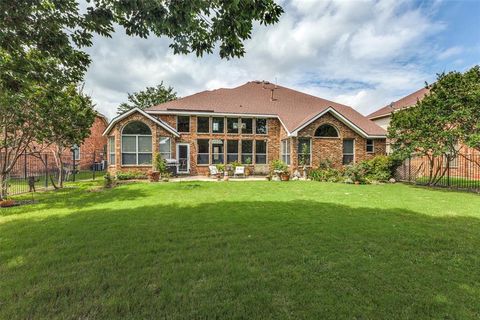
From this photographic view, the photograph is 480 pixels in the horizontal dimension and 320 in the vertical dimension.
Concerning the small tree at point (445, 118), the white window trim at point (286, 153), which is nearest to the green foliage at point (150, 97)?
the white window trim at point (286, 153)

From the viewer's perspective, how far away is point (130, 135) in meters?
18.4

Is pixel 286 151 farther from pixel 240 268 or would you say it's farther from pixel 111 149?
pixel 240 268

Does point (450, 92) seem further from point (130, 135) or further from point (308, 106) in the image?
point (130, 135)

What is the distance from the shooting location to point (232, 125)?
21375 mm

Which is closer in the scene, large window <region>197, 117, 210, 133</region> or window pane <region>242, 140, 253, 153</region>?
large window <region>197, 117, 210, 133</region>

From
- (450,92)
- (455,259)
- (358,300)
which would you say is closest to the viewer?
(358,300)

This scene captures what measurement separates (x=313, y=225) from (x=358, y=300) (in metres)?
2.96

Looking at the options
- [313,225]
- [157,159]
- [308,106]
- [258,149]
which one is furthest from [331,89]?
[313,225]

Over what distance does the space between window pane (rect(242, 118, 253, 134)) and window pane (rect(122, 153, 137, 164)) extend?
29.7 ft

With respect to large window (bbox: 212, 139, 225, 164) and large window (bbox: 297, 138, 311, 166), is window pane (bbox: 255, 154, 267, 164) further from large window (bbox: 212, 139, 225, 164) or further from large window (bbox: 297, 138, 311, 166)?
large window (bbox: 297, 138, 311, 166)

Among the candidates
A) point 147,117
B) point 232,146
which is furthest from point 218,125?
point 147,117

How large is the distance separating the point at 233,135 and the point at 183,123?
4287 mm

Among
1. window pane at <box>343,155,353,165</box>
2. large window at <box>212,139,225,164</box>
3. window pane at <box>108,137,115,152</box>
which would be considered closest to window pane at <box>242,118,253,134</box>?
large window at <box>212,139,225,164</box>

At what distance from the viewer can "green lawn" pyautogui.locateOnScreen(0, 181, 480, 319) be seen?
2.70 m
